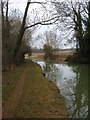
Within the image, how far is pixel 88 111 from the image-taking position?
12125mm

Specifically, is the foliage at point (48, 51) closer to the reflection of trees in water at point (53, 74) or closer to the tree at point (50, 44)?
the tree at point (50, 44)

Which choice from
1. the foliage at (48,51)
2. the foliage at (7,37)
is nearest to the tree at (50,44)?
the foliage at (48,51)

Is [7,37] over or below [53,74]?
over

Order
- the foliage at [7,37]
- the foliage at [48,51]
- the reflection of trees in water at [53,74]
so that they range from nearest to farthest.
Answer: the foliage at [7,37] < the reflection of trees in water at [53,74] < the foliage at [48,51]

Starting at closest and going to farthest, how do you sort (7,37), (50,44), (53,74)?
(7,37) < (53,74) < (50,44)

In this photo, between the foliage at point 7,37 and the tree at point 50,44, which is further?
the tree at point 50,44

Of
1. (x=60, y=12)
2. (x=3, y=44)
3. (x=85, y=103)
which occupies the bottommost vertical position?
(x=85, y=103)

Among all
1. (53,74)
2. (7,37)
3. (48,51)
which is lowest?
(53,74)

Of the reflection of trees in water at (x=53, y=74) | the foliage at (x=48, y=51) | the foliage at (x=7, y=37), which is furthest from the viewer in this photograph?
the foliage at (x=48, y=51)

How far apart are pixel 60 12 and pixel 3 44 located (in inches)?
283

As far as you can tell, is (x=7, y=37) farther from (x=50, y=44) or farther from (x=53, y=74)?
(x=50, y=44)

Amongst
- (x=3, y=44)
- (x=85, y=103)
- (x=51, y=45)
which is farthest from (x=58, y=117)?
(x=51, y=45)

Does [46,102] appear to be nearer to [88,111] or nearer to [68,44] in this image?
[88,111]

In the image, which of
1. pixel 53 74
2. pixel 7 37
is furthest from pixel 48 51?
pixel 7 37
